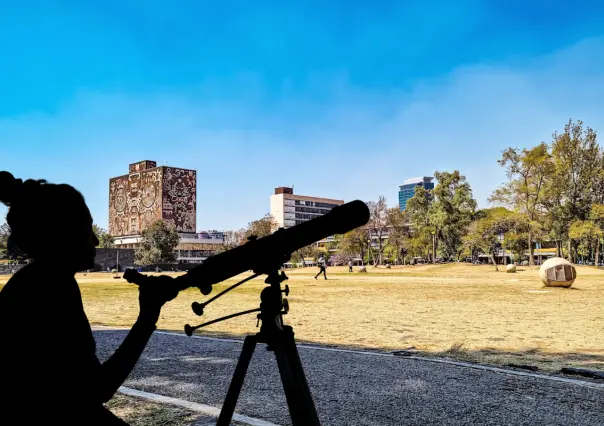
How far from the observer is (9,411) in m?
2.01

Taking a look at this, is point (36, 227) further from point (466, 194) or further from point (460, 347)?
point (466, 194)

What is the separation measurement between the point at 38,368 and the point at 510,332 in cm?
1204

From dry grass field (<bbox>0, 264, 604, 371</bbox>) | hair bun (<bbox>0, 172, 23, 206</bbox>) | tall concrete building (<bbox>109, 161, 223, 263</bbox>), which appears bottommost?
dry grass field (<bbox>0, 264, 604, 371</bbox>)

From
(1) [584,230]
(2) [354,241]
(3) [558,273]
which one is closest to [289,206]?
(2) [354,241]

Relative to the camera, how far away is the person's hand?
214 cm

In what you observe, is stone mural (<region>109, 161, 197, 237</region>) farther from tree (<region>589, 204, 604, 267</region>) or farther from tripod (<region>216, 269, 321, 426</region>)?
tripod (<region>216, 269, 321, 426</region>)

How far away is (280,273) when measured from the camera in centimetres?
226

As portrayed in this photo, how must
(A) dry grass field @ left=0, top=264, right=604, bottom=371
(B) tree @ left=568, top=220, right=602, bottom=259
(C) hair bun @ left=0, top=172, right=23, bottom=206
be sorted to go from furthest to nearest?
1. (B) tree @ left=568, top=220, right=602, bottom=259
2. (A) dry grass field @ left=0, top=264, right=604, bottom=371
3. (C) hair bun @ left=0, top=172, right=23, bottom=206

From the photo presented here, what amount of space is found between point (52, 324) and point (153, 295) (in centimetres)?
40

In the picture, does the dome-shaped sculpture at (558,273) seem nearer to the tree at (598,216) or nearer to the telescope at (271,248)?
the telescope at (271,248)

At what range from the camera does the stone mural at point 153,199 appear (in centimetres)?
14100

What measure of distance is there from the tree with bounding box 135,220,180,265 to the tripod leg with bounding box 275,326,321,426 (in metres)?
85.5

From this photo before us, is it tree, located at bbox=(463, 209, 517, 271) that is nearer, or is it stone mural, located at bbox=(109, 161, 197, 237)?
tree, located at bbox=(463, 209, 517, 271)

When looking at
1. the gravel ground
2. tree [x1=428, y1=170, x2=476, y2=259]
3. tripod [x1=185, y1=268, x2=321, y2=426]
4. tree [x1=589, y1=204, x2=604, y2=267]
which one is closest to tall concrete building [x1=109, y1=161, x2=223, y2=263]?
tree [x1=428, y1=170, x2=476, y2=259]
